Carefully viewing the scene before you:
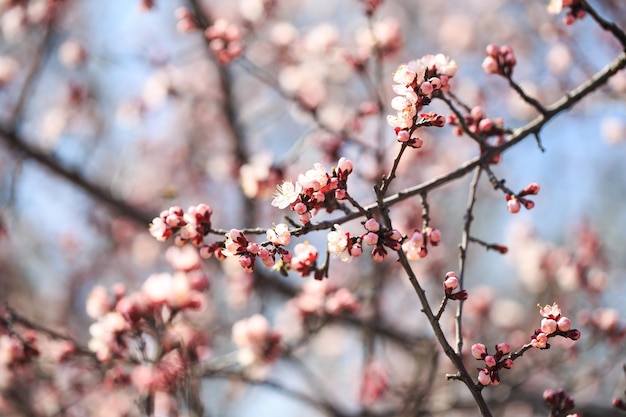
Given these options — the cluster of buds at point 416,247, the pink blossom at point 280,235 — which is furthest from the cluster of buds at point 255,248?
the cluster of buds at point 416,247

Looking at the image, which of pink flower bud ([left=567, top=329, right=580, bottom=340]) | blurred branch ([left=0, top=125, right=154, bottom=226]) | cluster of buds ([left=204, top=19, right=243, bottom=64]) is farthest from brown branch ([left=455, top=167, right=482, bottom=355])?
blurred branch ([left=0, top=125, right=154, bottom=226])

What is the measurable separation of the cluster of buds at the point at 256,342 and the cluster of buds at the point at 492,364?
1.68m

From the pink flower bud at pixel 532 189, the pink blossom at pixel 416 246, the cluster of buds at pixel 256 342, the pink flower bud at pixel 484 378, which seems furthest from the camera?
the cluster of buds at pixel 256 342

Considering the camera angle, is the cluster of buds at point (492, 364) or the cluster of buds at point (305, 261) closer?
the cluster of buds at point (492, 364)

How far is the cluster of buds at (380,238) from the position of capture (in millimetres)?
1763

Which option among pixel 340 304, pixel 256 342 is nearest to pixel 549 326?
pixel 340 304

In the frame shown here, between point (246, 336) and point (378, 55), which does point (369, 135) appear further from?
point (246, 336)

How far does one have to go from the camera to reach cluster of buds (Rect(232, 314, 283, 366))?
3316mm

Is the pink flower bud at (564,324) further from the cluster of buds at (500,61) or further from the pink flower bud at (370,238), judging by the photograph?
the cluster of buds at (500,61)

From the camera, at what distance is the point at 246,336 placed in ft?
10.9

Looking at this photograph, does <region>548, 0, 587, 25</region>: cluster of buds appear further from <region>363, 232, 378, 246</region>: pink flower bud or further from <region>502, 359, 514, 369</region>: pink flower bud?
<region>502, 359, 514, 369</region>: pink flower bud

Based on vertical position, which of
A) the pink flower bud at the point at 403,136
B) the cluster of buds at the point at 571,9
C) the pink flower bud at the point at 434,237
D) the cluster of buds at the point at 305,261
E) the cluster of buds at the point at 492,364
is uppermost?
the cluster of buds at the point at 571,9

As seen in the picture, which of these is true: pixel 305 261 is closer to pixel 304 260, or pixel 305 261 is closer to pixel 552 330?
pixel 304 260

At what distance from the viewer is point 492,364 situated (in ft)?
5.92
